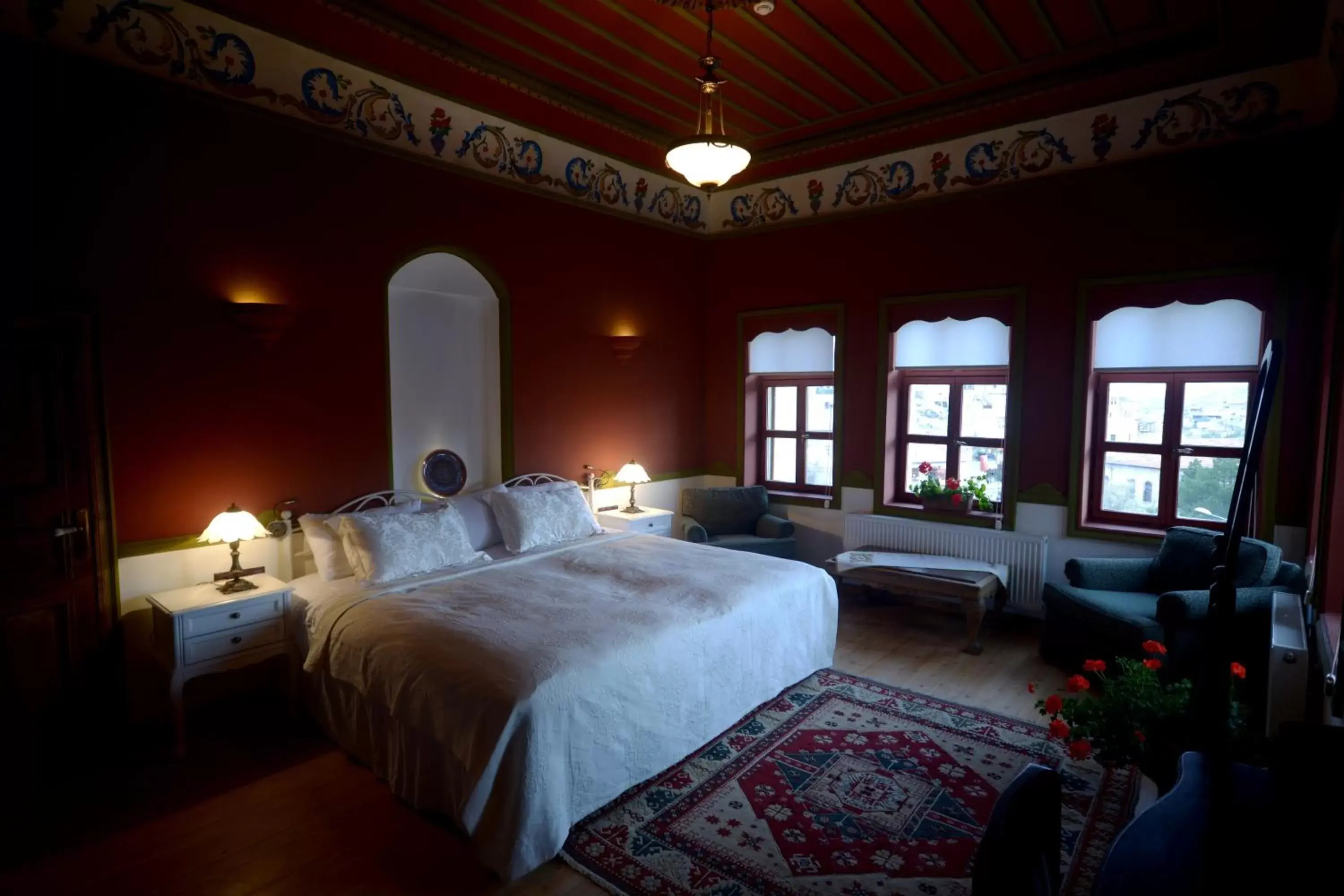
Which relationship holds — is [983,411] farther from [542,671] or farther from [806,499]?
[542,671]

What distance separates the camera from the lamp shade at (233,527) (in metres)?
3.54

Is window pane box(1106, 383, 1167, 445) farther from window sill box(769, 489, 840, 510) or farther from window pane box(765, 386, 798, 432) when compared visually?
window pane box(765, 386, 798, 432)

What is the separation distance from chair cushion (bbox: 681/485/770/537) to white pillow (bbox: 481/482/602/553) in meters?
1.35

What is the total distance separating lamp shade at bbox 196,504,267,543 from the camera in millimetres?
3535

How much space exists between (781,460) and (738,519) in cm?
88

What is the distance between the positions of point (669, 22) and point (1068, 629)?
14.0 ft

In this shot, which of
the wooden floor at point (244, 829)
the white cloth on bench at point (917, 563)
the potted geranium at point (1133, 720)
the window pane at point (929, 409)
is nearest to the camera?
the potted geranium at point (1133, 720)

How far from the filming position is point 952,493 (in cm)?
564

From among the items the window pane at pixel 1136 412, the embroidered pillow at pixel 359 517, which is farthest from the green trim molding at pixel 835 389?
the embroidered pillow at pixel 359 517

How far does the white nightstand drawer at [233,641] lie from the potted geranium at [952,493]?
4.59 metres

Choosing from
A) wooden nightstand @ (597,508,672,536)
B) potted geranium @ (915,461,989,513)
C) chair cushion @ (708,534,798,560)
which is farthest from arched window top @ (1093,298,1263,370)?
wooden nightstand @ (597,508,672,536)

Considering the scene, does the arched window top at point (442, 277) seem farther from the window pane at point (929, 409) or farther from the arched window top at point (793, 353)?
the window pane at point (929, 409)

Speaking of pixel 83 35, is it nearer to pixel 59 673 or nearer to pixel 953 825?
pixel 59 673

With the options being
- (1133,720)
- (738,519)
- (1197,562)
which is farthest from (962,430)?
(1133,720)
